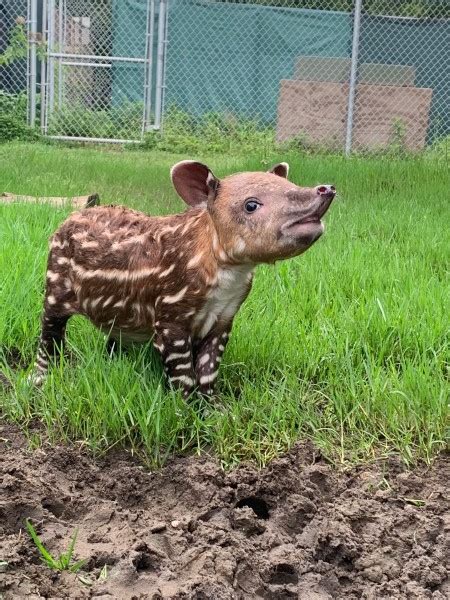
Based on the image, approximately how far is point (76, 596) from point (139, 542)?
306mm

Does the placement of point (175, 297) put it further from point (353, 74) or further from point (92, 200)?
point (353, 74)

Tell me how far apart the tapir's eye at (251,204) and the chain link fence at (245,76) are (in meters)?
11.7

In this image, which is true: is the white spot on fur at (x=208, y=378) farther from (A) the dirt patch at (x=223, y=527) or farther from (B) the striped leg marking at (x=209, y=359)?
(A) the dirt patch at (x=223, y=527)

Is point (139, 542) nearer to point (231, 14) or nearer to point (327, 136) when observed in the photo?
point (327, 136)

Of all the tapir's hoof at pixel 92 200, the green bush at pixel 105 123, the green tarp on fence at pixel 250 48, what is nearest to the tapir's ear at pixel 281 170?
the tapir's hoof at pixel 92 200

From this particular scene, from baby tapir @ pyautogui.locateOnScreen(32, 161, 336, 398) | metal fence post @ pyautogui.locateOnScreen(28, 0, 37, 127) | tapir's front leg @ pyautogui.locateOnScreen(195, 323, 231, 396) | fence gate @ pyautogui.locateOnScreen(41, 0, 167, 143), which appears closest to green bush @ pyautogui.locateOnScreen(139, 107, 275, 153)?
fence gate @ pyautogui.locateOnScreen(41, 0, 167, 143)

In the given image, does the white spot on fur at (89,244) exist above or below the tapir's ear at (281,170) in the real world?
below

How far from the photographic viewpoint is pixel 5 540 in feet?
8.38

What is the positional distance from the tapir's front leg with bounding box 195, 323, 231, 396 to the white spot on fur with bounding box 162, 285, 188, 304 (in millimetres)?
242

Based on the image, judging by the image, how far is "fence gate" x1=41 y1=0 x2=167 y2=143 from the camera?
14344 millimetres

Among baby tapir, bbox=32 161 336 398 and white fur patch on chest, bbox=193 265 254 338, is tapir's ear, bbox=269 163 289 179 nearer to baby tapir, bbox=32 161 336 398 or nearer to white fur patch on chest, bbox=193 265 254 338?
baby tapir, bbox=32 161 336 398

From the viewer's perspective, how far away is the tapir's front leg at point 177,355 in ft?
10.7

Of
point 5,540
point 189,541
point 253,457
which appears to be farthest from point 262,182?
point 5,540

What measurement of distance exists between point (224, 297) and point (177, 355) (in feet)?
1.02
